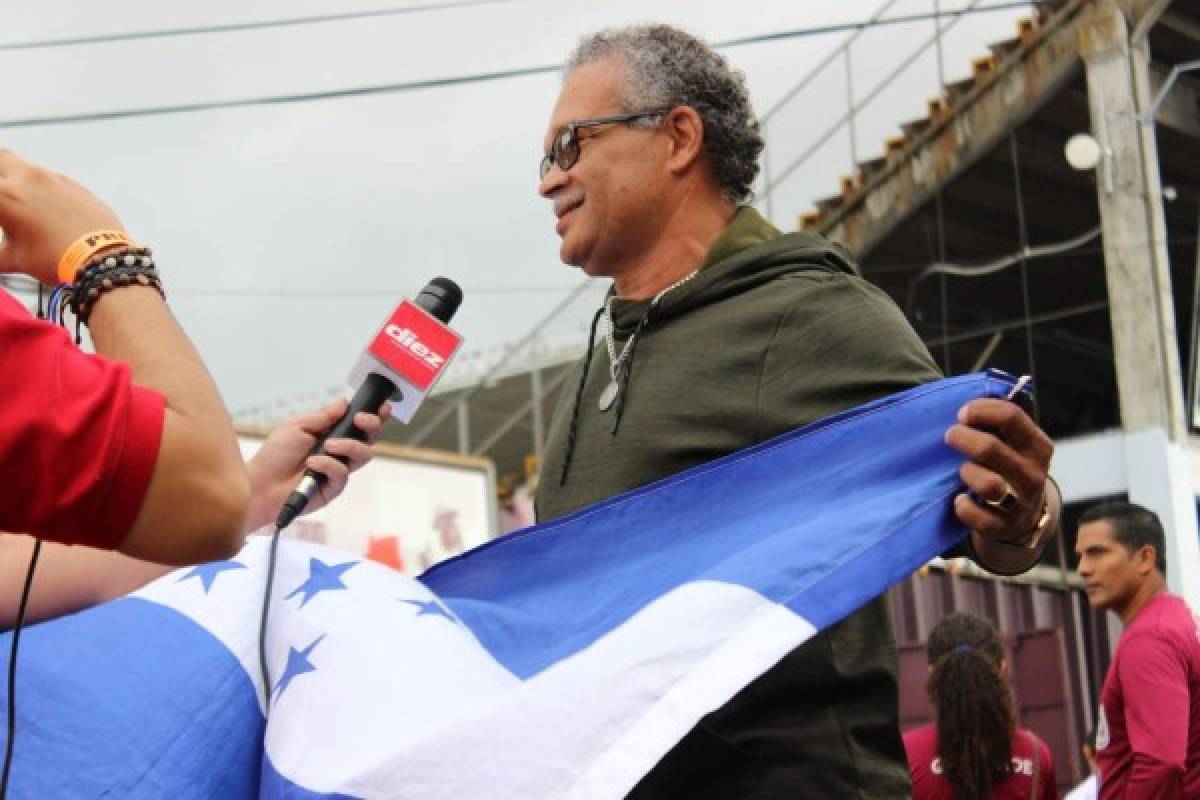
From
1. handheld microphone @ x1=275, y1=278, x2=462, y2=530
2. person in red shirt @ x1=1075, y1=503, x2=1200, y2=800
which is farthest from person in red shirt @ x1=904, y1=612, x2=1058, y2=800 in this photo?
handheld microphone @ x1=275, y1=278, x2=462, y2=530

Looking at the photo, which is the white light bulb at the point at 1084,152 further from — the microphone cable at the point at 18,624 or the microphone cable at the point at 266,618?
the microphone cable at the point at 18,624

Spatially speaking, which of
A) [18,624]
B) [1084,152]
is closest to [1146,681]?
[18,624]

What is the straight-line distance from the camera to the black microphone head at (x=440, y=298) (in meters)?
3.45

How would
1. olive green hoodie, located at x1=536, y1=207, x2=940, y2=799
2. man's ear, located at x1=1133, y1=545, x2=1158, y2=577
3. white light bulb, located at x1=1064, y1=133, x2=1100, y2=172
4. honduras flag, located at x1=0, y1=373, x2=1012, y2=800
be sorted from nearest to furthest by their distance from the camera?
honduras flag, located at x1=0, y1=373, x2=1012, y2=800 < olive green hoodie, located at x1=536, y1=207, x2=940, y2=799 < man's ear, located at x1=1133, y1=545, x2=1158, y2=577 < white light bulb, located at x1=1064, y1=133, x2=1100, y2=172

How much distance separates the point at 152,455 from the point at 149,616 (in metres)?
1.28

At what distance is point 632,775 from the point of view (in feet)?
8.50

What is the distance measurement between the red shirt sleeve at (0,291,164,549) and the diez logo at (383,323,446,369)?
1.45 metres

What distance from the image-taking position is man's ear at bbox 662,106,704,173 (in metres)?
3.52

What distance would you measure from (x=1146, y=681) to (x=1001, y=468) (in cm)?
385

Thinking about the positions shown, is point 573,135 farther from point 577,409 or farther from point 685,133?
point 577,409

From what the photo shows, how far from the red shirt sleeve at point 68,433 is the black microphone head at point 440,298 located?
63.3 inches

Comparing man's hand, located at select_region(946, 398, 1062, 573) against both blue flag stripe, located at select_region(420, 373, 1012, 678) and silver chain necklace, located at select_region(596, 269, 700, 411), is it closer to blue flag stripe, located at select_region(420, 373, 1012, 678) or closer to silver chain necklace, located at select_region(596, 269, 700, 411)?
blue flag stripe, located at select_region(420, 373, 1012, 678)

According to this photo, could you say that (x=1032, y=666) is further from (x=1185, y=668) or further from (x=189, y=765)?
(x=189, y=765)

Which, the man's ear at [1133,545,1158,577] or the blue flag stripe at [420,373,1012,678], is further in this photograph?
the man's ear at [1133,545,1158,577]
